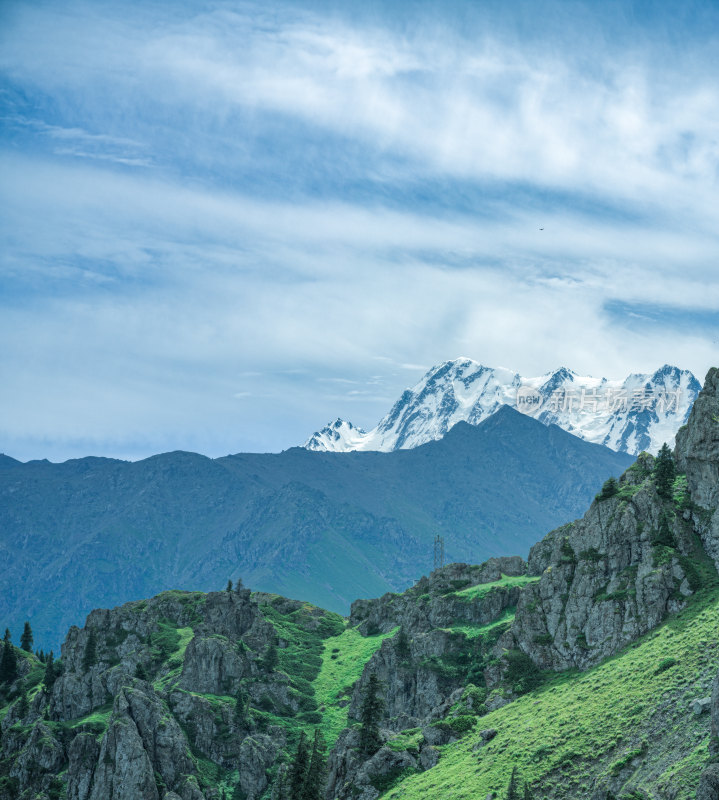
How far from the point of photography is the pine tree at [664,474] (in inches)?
5438

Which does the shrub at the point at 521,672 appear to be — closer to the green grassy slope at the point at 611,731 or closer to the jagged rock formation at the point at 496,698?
the jagged rock formation at the point at 496,698

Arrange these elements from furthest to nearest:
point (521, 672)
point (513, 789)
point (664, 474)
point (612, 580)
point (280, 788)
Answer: point (280, 788) → point (664, 474) → point (521, 672) → point (612, 580) → point (513, 789)

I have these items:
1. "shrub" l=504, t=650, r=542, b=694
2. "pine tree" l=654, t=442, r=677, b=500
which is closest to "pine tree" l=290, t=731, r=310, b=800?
"shrub" l=504, t=650, r=542, b=694

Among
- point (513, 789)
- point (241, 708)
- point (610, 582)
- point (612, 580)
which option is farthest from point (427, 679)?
point (513, 789)

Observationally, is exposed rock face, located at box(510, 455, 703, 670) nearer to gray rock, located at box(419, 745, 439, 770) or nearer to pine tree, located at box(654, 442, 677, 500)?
pine tree, located at box(654, 442, 677, 500)

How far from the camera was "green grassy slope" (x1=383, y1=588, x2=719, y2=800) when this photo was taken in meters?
96.5

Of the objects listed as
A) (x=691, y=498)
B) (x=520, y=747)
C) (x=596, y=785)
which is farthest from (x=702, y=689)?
(x=691, y=498)

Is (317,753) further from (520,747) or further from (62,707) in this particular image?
(62,707)

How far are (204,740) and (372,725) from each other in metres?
50.3

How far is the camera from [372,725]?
13750 cm

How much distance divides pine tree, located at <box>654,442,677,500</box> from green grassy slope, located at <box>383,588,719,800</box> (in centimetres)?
2033

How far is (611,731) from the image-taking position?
10538 cm

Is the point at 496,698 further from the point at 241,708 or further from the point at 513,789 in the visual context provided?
the point at 241,708

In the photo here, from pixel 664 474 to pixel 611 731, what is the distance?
4844cm
